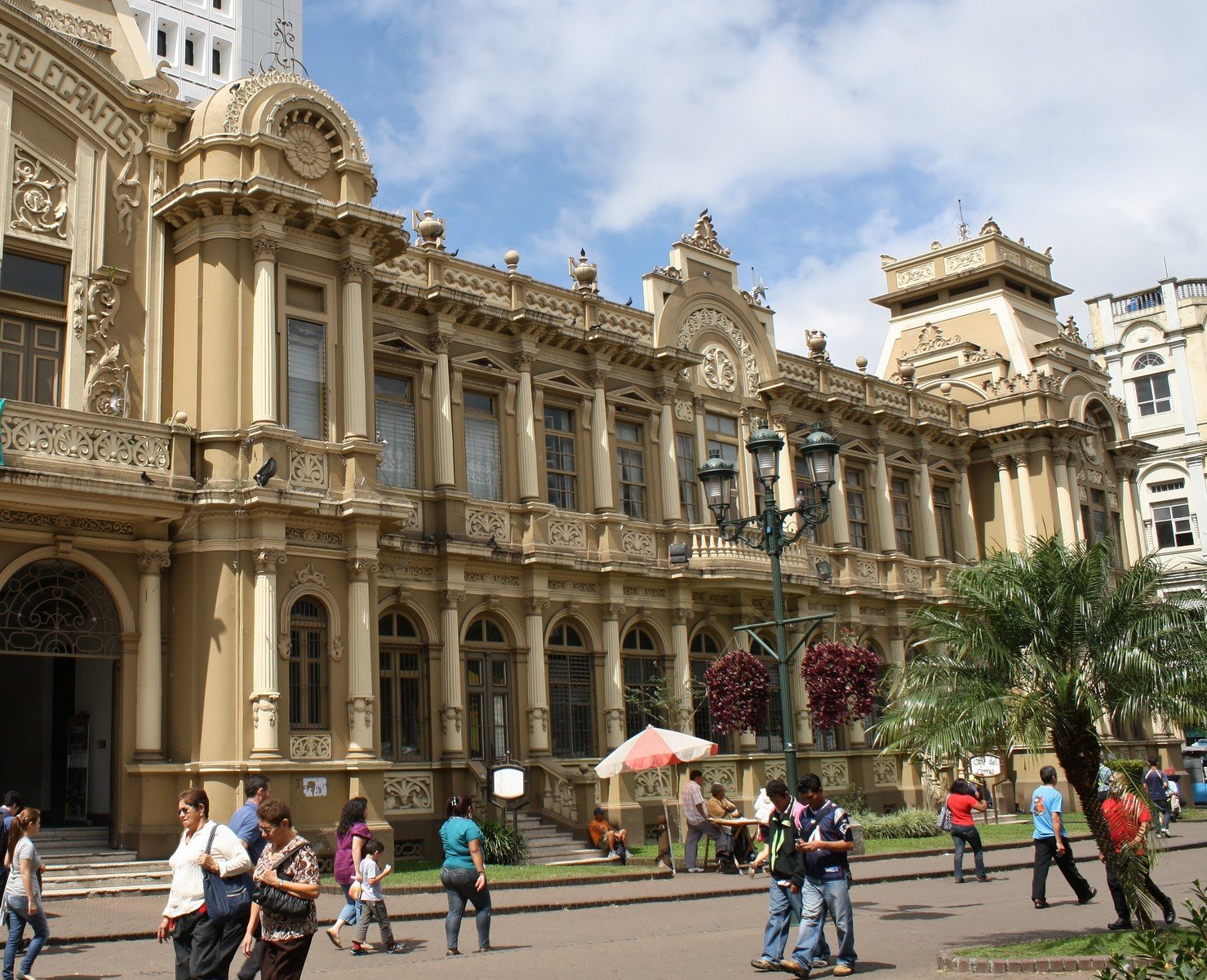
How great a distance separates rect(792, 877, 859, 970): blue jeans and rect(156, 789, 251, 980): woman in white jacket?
16.9 feet

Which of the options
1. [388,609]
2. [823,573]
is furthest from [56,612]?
[823,573]

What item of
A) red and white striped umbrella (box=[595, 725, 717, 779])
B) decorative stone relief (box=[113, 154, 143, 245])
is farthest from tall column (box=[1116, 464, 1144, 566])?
decorative stone relief (box=[113, 154, 143, 245])

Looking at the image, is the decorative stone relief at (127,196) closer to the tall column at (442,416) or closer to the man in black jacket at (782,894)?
the tall column at (442,416)

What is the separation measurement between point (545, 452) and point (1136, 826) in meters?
17.1

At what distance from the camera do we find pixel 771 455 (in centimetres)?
1753

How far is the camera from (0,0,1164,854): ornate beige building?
20.3 m

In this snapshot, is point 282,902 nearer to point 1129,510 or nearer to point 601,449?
point 601,449

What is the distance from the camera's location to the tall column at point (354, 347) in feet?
73.2

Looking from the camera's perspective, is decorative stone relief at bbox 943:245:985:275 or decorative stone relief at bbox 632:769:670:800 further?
decorative stone relief at bbox 943:245:985:275

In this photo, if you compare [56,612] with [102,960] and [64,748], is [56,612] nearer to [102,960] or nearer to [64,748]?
[64,748]

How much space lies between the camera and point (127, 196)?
21906mm

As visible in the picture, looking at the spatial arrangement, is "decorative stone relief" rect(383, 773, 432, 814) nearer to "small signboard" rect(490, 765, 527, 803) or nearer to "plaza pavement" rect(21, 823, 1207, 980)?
"small signboard" rect(490, 765, 527, 803)

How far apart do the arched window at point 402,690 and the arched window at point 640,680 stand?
5039 millimetres

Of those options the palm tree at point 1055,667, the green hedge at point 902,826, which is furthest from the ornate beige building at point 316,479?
the palm tree at point 1055,667
